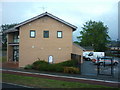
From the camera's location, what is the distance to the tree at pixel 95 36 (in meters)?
63.2

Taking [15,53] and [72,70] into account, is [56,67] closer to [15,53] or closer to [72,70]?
[72,70]

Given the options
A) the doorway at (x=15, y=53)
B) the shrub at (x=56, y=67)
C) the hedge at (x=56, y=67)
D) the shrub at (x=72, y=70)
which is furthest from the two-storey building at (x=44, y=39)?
the doorway at (x=15, y=53)

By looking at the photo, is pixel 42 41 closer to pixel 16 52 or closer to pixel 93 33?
pixel 16 52

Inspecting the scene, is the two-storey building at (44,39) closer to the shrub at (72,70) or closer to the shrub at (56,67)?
the shrub at (56,67)

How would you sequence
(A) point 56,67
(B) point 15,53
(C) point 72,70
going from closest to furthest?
(C) point 72,70, (A) point 56,67, (B) point 15,53

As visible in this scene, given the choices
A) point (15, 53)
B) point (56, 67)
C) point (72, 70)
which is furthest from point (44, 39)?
point (15, 53)

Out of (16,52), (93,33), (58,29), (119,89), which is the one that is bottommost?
(119,89)

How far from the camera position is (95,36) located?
64875mm

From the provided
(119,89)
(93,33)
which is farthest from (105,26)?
(119,89)

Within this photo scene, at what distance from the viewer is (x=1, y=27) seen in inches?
3752

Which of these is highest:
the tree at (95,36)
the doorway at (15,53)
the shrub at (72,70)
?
the tree at (95,36)

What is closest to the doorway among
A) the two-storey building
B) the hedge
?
the two-storey building

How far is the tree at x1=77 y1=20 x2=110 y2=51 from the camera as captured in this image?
63250 mm

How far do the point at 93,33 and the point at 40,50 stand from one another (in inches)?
1824
